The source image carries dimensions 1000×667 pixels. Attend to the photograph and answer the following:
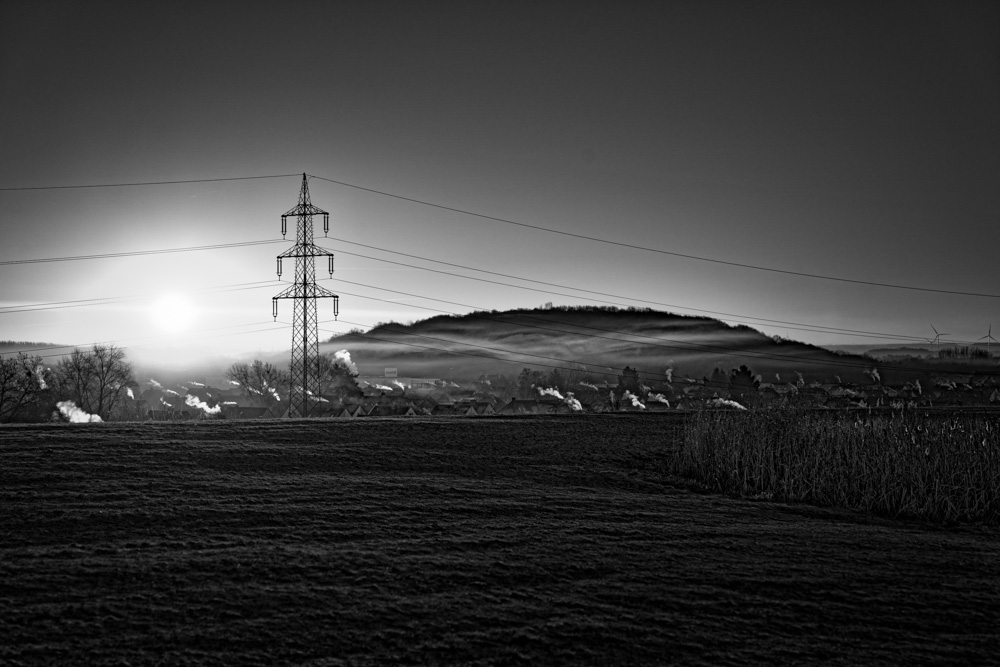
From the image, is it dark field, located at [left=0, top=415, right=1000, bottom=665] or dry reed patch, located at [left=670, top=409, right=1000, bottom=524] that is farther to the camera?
dry reed patch, located at [left=670, top=409, right=1000, bottom=524]

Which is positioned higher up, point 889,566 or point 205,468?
point 205,468

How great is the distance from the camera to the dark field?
7.20m

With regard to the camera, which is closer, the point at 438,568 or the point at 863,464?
the point at 438,568

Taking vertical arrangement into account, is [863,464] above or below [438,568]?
above

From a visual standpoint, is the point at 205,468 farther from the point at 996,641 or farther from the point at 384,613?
the point at 996,641

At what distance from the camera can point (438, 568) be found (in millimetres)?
9391

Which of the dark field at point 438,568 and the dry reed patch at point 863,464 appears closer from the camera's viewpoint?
the dark field at point 438,568

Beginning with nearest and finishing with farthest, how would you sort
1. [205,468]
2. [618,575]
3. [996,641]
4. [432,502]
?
1. [996,641]
2. [618,575]
3. [432,502]
4. [205,468]

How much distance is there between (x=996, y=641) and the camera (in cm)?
772

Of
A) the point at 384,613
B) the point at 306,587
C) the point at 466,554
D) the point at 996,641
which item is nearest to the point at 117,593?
the point at 306,587

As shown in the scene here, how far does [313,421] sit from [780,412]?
530 inches

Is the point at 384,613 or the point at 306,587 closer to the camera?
the point at 384,613

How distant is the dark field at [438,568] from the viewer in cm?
720

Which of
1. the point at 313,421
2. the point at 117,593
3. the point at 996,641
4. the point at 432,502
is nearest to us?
the point at 996,641
